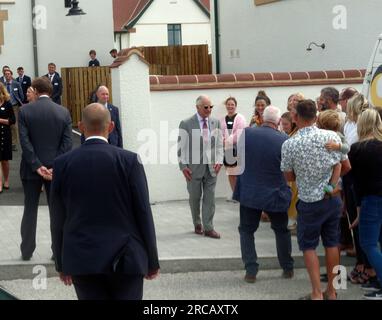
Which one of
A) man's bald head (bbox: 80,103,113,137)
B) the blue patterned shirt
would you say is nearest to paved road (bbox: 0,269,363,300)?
the blue patterned shirt

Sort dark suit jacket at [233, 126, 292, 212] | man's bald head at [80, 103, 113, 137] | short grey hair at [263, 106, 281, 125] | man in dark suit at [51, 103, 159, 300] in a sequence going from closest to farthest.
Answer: man in dark suit at [51, 103, 159, 300] → man's bald head at [80, 103, 113, 137] → dark suit jacket at [233, 126, 292, 212] → short grey hair at [263, 106, 281, 125]

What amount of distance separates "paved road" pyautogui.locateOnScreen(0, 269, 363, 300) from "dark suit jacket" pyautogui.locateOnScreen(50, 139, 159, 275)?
119 inches

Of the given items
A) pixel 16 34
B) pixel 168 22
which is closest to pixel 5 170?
pixel 16 34

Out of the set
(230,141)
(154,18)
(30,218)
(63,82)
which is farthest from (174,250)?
(154,18)

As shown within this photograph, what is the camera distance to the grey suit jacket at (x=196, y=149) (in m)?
11.9

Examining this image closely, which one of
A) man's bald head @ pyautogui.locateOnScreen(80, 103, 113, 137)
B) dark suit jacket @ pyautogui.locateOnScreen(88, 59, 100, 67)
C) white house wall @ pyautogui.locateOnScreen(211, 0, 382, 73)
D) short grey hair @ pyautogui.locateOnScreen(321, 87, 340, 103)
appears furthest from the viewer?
Answer: dark suit jacket @ pyautogui.locateOnScreen(88, 59, 100, 67)

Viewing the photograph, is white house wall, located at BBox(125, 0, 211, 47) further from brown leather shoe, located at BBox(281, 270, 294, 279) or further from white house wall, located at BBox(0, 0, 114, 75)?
brown leather shoe, located at BBox(281, 270, 294, 279)

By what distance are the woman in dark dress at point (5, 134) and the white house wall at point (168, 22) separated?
54870 mm

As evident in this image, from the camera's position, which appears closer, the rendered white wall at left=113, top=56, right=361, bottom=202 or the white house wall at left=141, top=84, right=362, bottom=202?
the rendered white wall at left=113, top=56, right=361, bottom=202

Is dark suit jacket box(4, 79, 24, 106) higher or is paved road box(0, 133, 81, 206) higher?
dark suit jacket box(4, 79, 24, 106)

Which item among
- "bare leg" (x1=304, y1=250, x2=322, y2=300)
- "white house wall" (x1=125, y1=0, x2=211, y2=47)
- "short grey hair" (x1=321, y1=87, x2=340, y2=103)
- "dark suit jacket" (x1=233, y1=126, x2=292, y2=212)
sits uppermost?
"white house wall" (x1=125, y1=0, x2=211, y2=47)

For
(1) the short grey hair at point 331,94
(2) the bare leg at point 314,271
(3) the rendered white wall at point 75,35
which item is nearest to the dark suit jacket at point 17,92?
(3) the rendered white wall at point 75,35

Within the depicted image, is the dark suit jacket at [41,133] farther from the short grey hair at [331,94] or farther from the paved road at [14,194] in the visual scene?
the paved road at [14,194]

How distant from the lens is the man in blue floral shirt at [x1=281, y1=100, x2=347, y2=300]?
27.8 ft
